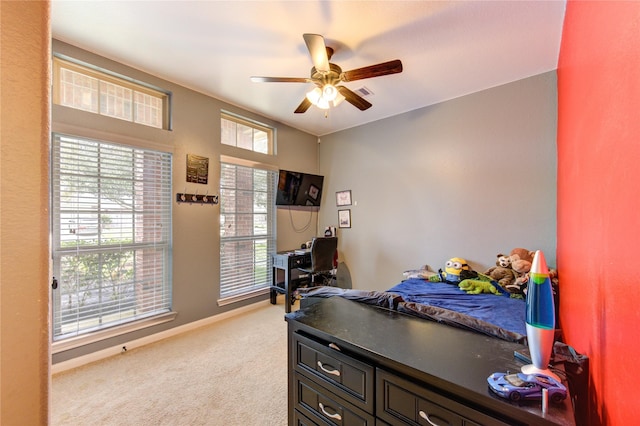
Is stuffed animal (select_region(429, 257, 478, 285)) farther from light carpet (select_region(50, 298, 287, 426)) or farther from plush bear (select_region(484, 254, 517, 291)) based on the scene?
light carpet (select_region(50, 298, 287, 426))

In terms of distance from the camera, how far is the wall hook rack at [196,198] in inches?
117

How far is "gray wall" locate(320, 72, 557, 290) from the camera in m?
2.77

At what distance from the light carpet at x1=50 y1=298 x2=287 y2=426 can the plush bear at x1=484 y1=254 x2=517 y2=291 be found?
235cm

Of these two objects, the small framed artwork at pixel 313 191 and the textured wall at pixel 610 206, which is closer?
the textured wall at pixel 610 206

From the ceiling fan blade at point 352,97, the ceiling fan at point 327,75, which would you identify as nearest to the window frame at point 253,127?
the ceiling fan at point 327,75

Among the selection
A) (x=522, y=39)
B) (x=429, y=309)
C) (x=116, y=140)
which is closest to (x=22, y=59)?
(x=429, y=309)

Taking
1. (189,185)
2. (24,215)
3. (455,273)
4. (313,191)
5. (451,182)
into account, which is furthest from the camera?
(313,191)

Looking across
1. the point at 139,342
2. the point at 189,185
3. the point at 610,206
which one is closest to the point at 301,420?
the point at 610,206

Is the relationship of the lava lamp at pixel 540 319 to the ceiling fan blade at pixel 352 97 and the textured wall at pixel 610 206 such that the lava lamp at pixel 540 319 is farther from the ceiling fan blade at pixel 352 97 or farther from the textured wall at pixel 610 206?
the ceiling fan blade at pixel 352 97

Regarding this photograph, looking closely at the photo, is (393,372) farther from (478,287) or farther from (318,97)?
(318,97)

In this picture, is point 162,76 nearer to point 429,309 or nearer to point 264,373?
point 264,373

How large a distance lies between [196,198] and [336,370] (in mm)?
2699

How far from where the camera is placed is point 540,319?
822 millimetres

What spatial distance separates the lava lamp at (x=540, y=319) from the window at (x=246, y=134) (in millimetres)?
3578
